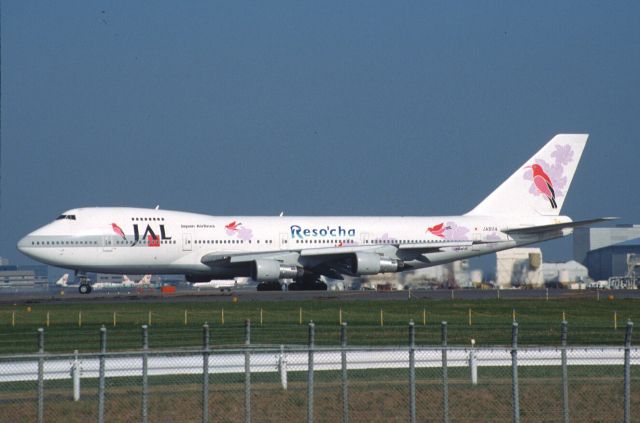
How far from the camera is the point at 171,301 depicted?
4759 centimetres

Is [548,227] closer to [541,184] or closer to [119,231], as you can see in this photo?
[541,184]

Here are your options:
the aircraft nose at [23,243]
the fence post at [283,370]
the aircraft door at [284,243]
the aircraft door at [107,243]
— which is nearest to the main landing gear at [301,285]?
the aircraft door at [284,243]

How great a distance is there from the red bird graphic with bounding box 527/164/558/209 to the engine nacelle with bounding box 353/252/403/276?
455 inches

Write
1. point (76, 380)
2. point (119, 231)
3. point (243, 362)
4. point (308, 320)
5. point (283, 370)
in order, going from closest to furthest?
point (76, 380), point (243, 362), point (283, 370), point (308, 320), point (119, 231)

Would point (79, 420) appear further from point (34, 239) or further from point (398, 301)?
point (34, 239)

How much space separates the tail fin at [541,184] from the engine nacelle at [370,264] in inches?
335

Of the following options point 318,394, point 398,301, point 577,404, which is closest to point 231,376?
point 318,394

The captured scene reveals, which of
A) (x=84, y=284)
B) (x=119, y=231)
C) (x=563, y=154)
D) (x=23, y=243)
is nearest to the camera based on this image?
(x=119, y=231)

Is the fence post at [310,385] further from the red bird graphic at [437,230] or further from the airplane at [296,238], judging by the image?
the red bird graphic at [437,230]

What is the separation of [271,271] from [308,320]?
1902cm

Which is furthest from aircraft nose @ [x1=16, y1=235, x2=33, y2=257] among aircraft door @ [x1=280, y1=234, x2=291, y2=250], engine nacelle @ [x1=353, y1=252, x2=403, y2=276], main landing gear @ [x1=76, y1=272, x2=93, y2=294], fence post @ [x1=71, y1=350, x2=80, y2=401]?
fence post @ [x1=71, y1=350, x2=80, y2=401]

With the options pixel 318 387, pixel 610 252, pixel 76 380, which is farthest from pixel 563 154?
pixel 76 380

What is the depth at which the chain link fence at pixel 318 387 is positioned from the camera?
56.4 feet

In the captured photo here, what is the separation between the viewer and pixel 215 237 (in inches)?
2267
